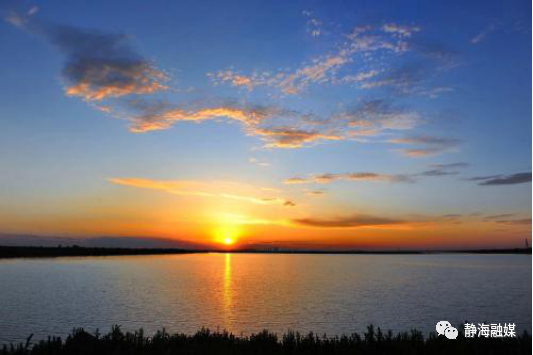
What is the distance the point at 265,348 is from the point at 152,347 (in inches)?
222

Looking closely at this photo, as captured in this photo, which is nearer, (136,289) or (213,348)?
(213,348)

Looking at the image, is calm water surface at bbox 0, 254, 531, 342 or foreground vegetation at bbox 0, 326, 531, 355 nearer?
foreground vegetation at bbox 0, 326, 531, 355

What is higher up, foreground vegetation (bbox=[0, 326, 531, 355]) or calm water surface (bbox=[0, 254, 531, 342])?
foreground vegetation (bbox=[0, 326, 531, 355])

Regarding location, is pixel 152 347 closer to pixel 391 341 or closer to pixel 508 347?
pixel 391 341

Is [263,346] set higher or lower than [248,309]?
higher

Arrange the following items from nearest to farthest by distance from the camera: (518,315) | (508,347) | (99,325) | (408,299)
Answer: (508,347) → (99,325) → (518,315) → (408,299)

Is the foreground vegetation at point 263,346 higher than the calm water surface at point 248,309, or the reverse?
the foreground vegetation at point 263,346

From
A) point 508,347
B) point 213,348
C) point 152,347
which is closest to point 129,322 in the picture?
point 152,347

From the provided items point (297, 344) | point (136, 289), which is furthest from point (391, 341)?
point (136, 289)

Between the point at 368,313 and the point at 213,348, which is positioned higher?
the point at 213,348

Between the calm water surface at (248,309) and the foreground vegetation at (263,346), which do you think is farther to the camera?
the calm water surface at (248,309)

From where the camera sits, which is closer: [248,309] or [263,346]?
[263,346]

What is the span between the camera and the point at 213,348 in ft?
70.2

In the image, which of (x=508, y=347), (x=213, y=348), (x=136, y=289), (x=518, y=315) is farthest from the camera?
(x=136, y=289)
